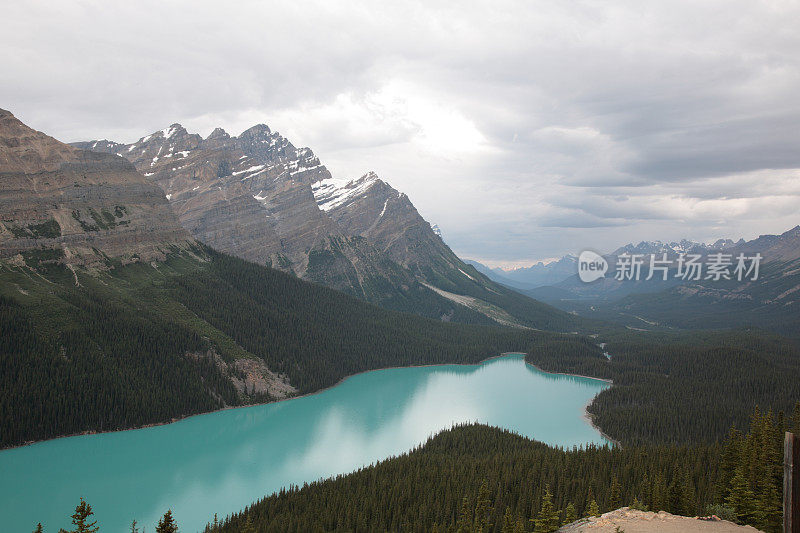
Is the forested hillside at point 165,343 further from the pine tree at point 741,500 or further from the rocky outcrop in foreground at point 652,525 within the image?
the pine tree at point 741,500

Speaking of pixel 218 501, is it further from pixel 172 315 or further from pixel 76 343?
pixel 172 315

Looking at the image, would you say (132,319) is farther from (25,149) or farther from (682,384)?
(682,384)

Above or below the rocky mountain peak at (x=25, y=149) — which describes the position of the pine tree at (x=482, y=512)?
below

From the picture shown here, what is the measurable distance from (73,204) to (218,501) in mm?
90924

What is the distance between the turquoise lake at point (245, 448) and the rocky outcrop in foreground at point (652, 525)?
132 feet

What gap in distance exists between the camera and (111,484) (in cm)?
5975

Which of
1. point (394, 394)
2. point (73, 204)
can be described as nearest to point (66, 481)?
point (394, 394)

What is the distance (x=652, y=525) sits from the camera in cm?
2283

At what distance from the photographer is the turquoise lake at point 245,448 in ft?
179

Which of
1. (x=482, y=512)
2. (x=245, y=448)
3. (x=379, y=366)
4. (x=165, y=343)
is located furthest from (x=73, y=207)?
(x=482, y=512)

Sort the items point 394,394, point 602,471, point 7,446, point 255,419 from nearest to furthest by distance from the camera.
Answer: point 602,471
point 7,446
point 255,419
point 394,394

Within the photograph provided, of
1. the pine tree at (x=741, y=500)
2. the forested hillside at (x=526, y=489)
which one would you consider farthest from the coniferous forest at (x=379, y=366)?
the forested hillside at (x=526, y=489)

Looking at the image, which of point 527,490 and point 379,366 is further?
point 379,366

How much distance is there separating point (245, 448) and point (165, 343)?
1155 inches
